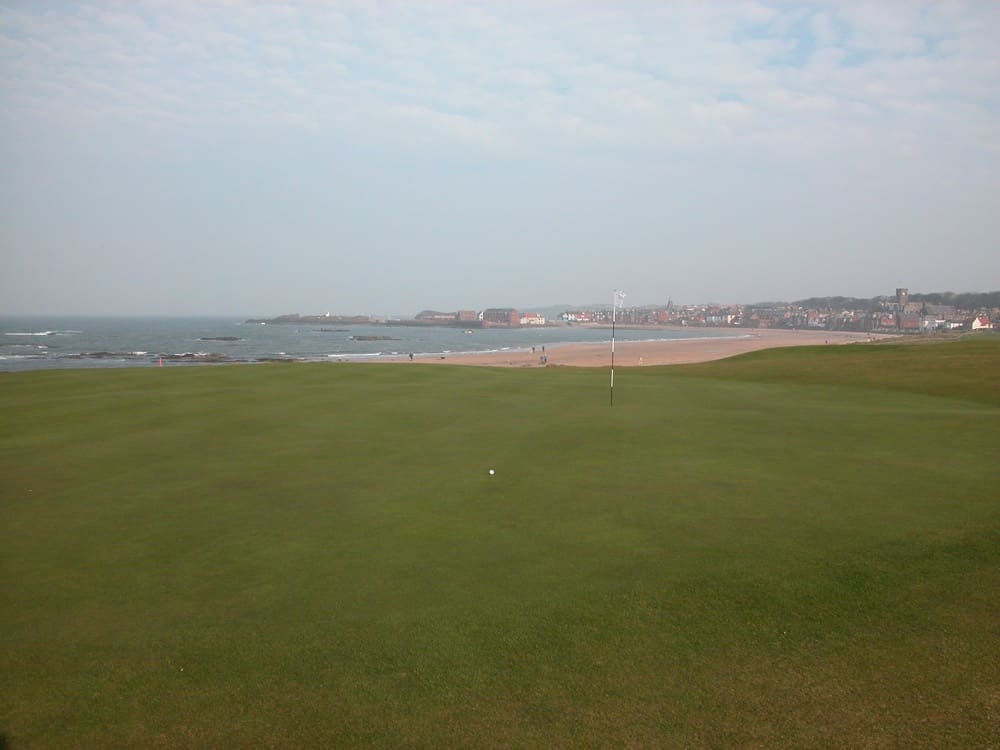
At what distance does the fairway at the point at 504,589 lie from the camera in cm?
435

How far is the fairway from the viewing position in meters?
4.35

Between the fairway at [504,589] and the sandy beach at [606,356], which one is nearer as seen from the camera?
the fairway at [504,589]

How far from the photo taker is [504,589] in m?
6.07

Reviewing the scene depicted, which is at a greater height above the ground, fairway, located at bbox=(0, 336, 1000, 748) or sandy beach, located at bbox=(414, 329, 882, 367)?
fairway, located at bbox=(0, 336, 1000, 748)

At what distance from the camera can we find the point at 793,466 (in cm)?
1068

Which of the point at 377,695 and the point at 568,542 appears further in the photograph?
the point at 568,542

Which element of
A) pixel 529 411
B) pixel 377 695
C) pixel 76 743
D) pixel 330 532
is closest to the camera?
pixel 76 743

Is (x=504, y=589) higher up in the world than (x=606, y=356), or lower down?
higher up

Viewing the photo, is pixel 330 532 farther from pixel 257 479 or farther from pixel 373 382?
pixel 373 382

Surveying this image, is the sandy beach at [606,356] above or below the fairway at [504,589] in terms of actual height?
below

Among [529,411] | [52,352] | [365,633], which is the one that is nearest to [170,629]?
[365,633]

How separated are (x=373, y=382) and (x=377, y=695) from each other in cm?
1757

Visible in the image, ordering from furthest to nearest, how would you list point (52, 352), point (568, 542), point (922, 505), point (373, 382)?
point (52, 352), point (373, 382), point (922, 505), point (568, 542)

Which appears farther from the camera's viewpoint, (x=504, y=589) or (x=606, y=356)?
(x=606, y=356)
